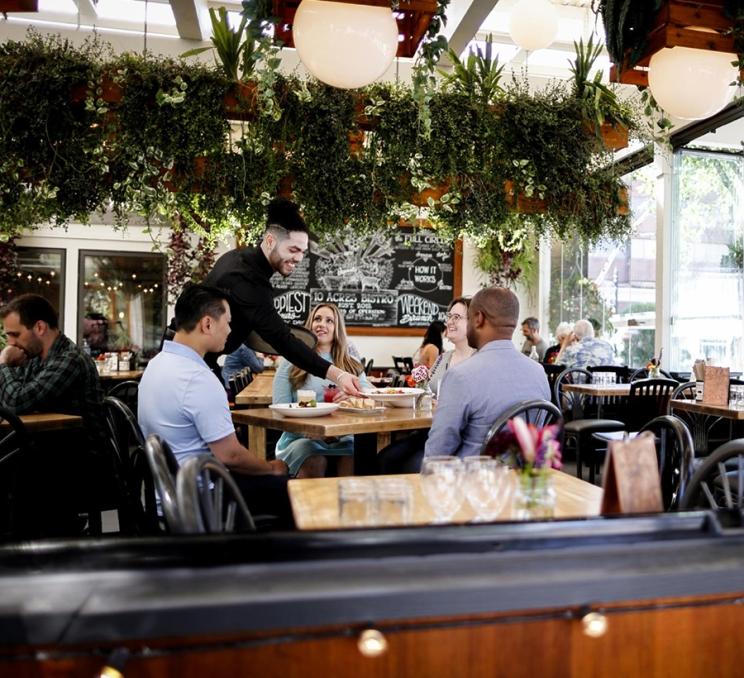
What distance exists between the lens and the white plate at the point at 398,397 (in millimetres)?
3744

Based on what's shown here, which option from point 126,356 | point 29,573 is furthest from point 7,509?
point 126,356

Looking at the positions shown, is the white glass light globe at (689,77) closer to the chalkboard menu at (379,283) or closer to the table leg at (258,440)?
the table leg at (258,440)

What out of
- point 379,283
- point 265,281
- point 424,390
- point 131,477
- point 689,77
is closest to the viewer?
point 131,477

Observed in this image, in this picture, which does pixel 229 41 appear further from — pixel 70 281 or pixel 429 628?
pixel 70 281

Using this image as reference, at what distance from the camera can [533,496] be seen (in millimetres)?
1529

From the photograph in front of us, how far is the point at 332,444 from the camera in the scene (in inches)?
154

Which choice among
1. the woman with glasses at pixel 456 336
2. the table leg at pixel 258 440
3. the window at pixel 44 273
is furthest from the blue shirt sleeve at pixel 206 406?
the window at pixel 44 273

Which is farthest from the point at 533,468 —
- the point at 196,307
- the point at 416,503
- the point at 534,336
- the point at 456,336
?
the point at 534,336

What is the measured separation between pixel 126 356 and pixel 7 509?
513 centimetres

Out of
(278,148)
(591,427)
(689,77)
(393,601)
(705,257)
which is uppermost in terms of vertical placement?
(689,77)

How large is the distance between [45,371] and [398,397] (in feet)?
5.83

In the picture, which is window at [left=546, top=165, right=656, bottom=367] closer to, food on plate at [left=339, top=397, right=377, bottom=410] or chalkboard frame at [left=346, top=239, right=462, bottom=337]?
chalkboard frame at [left=346, top=239, right=462, bottom=337]

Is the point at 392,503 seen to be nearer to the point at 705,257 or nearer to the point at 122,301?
the point at 705,257

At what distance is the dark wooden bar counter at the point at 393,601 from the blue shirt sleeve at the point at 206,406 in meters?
1.53
